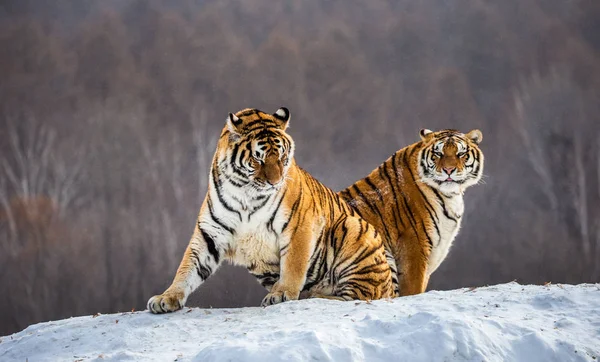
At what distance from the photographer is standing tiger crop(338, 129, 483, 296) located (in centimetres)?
856

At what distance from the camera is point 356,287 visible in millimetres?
7188

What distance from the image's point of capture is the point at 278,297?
6.58 metres

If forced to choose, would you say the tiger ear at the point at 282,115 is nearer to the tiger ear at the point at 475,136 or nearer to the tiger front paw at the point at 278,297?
the tiger front paw at the point at 278,297

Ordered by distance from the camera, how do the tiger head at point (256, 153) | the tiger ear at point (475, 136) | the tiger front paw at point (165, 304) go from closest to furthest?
the tiger front paw at point (165, 304), the tiger head at point (256, 153), the tiger ear at point (475, 136)

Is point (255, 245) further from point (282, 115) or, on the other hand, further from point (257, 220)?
point (282, 115)

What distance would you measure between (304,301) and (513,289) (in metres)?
1.93

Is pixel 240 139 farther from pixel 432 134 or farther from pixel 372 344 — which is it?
pixel 432 134

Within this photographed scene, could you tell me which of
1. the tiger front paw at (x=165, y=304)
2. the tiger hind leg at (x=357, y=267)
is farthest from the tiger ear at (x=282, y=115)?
the tiger front paw at (x=165, y=304)

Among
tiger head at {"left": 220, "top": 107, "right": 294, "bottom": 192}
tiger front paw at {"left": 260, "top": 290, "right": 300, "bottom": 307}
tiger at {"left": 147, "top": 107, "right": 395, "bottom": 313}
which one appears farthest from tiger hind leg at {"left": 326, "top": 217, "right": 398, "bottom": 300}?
tiger head at {"left": 220, "top": 107, "right": 294, "bottom": 192}

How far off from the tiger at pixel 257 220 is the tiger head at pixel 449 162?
2.10 m

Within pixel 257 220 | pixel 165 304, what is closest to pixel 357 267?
pixel 257 220

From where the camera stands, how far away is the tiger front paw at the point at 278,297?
21.5 ft

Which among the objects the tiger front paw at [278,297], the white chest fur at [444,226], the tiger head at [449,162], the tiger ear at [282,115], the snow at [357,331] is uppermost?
the tiger ear at [282,115]

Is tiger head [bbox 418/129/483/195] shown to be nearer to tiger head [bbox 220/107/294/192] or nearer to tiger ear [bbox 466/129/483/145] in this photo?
tiger ear [bbox 466/129/483/145]
